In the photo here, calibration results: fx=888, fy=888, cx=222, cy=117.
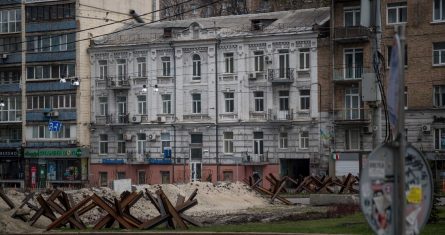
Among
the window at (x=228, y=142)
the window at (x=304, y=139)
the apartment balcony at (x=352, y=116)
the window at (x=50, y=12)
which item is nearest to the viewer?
the apartment balcony at (x=352, y=116)

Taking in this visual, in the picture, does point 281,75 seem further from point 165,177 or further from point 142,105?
point 142,105

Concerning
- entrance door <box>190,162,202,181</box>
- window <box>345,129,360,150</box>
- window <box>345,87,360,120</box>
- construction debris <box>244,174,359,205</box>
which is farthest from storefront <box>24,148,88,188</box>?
construction debris <box>244,174,359,205</box>

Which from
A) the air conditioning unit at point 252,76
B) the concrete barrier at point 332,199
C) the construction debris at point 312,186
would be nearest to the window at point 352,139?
the air conditioning unit at point 252,76

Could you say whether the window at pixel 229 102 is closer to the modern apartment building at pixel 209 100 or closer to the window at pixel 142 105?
the modern apartment building at pixel 209 100

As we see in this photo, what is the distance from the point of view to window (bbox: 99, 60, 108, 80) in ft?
237

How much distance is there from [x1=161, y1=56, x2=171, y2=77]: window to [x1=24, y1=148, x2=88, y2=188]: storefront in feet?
31.2

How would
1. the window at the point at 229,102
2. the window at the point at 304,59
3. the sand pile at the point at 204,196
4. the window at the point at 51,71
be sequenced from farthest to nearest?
the window at the point at 51,71 < the window at the point at 229,102 < the window at the point at 304,59 < the sand pile at the point at 204,196

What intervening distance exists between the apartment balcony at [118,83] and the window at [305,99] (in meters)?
14.8

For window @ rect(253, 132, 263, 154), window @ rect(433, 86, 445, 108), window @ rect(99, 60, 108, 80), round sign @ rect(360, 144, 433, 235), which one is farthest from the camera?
window @ rect(99, 60, 108, 80)

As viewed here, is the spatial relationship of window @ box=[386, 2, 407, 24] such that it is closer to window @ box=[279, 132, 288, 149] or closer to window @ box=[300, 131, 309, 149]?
window @ box=[300, 131, 309, 149]

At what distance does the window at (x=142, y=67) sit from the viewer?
2763 inches

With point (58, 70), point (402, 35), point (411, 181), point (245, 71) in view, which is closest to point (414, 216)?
point (411, 181)

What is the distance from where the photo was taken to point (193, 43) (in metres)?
67.4

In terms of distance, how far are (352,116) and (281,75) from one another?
20.8ft
